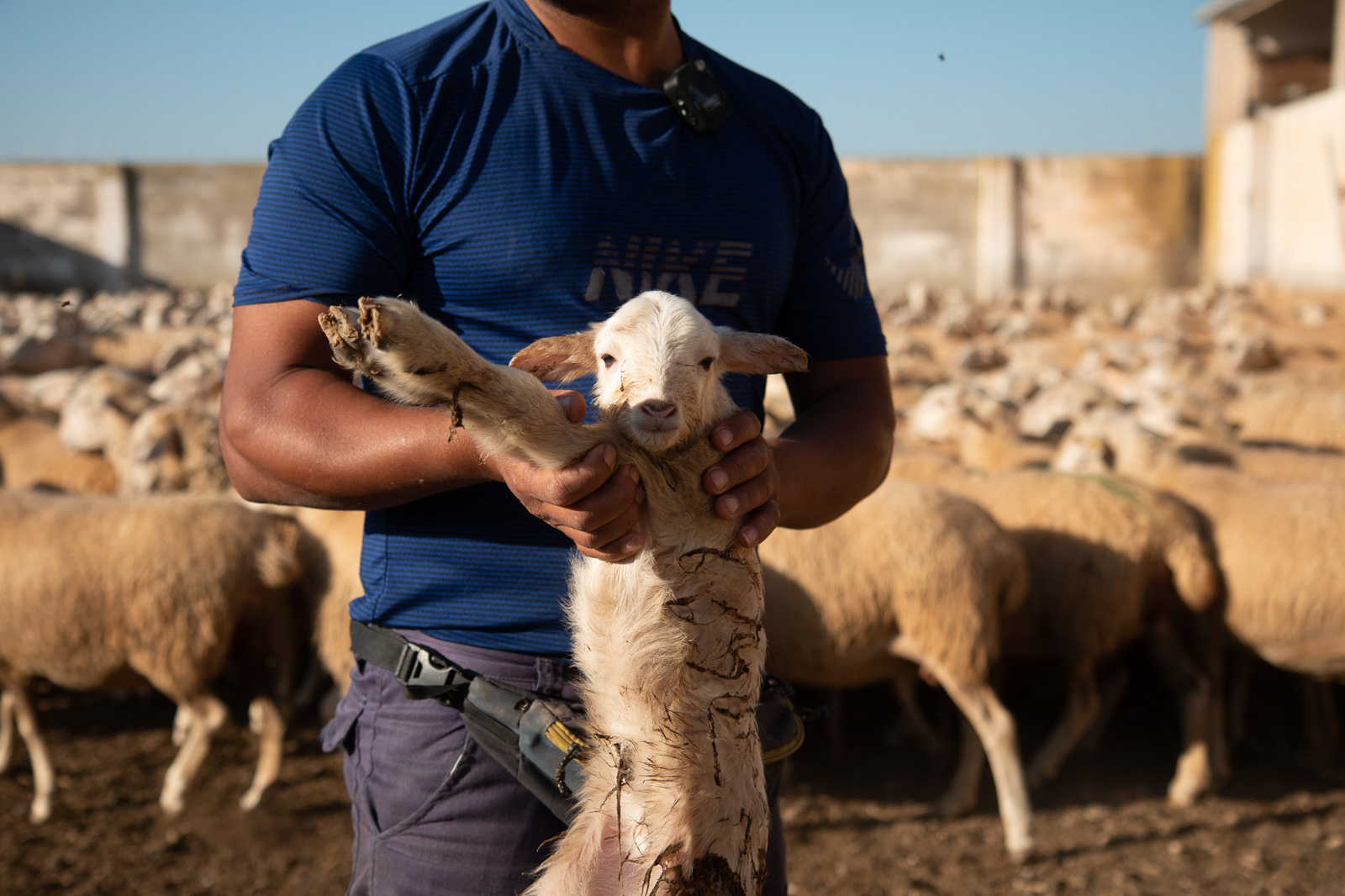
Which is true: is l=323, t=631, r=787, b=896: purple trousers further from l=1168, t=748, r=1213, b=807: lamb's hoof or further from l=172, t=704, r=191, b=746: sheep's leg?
l=1168, t=748, r=1213, b=807: lamb's hoof

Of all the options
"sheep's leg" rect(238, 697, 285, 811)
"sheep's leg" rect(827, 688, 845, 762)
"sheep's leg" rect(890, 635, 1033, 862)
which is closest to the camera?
"sheep's leg" rect(890, 635, 1033, 862)

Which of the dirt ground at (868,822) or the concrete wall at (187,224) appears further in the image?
the concrete wall at (187,224)

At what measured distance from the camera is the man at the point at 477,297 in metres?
1.22

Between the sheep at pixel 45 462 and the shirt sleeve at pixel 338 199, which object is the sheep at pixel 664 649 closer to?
the shirt sleeve at pixel 338 199

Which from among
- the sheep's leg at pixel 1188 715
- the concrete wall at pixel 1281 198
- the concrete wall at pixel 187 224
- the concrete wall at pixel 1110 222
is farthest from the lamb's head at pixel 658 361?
the concrete wall at pixel 187 224

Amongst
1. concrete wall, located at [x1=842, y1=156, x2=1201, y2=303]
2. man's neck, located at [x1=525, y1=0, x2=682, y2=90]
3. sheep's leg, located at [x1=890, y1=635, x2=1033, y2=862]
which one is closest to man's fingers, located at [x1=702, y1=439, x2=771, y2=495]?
man's neck, located at [x1=525, y1=0, x2=682, y2=90]

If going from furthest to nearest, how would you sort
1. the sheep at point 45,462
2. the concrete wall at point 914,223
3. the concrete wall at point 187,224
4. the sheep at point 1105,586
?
the concrete wall at point 187,224 → the concrete wall at point 914,223 → the sheep at point 45,462 → the sheep at point 1105,586

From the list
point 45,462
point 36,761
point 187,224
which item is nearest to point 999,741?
point 36,761

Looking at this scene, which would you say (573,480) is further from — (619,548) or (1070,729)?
(1070,729)

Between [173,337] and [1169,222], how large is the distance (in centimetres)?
1983

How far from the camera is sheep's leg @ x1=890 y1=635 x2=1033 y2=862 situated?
4.05 metres

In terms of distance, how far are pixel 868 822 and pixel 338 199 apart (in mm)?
3853

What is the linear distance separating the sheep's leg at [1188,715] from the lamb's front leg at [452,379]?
436cm

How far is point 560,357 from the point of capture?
126 centimetres
